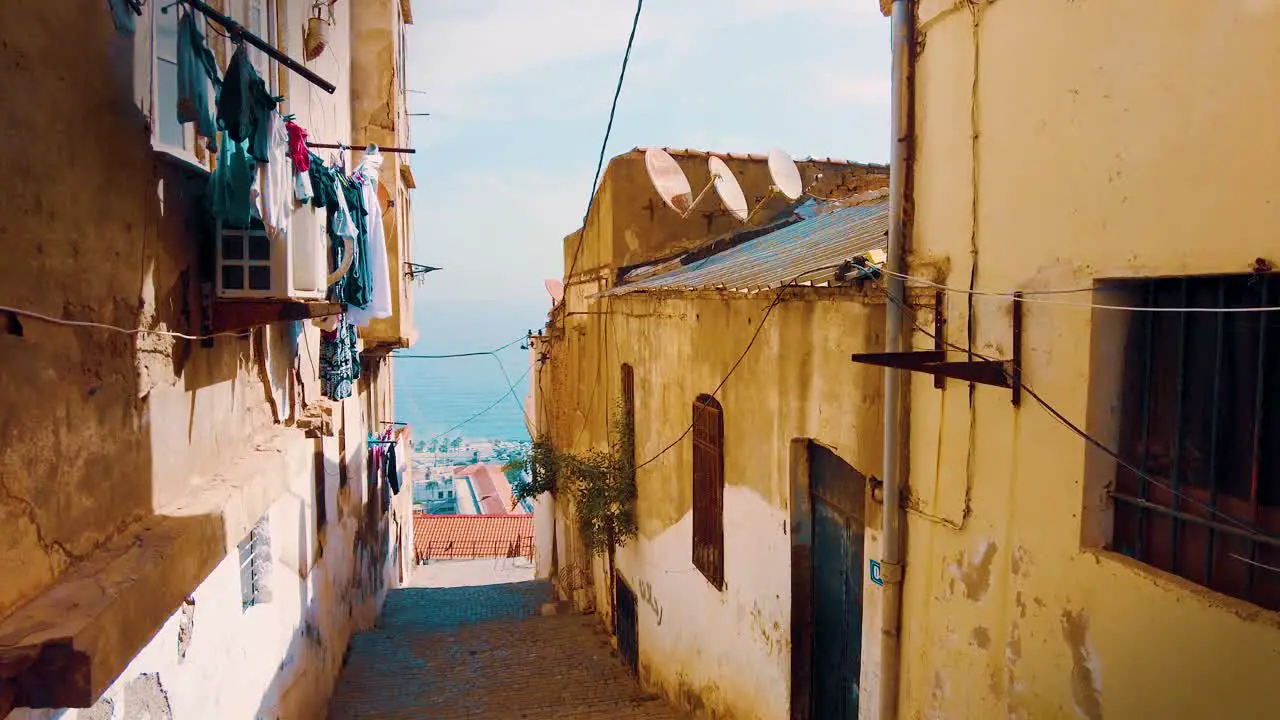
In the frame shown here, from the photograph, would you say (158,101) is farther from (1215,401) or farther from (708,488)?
(708,488)

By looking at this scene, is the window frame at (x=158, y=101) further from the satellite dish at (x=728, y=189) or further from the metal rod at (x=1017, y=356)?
the satellite dish at (x=728, y=189)

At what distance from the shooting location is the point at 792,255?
8344mm

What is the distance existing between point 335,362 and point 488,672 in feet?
16.8

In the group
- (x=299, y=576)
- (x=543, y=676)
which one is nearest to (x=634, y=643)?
(x=543, y=676)

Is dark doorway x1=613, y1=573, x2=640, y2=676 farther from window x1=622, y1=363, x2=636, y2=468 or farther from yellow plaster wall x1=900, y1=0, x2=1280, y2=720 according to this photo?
yellow plaster wall x1=900, y1=0, x2=1280, y2=720

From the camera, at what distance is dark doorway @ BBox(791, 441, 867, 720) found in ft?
20.5

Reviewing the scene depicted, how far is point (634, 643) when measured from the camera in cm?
1180

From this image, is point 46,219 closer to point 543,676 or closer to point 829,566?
point 829,566

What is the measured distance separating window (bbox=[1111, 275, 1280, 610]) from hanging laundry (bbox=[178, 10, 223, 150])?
458 centimetres

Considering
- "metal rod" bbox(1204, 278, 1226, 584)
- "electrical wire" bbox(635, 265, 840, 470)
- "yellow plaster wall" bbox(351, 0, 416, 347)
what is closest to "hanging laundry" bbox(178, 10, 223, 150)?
"electrical wire" bbox(635, 265, 840, 470)

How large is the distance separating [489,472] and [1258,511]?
5579 centimetres

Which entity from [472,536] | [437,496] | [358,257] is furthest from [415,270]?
[437,496]

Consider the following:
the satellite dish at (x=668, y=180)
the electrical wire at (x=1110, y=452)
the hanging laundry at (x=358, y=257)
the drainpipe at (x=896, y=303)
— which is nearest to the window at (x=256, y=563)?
the hanging laundry at (x=358, y=257)

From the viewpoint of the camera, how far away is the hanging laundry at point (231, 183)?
4539 mm
